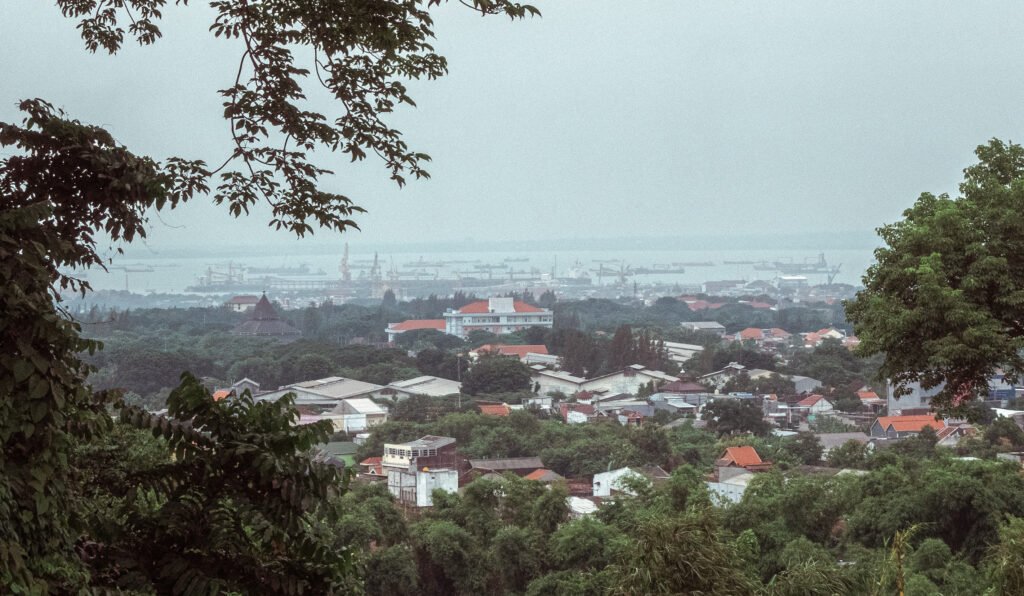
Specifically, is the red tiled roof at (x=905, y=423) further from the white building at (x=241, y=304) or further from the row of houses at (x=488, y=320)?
the white building at (x=241, y=304)

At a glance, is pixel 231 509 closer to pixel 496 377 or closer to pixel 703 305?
pixel 496 377

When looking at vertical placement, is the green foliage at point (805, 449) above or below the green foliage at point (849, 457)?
below

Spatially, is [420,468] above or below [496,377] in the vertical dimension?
above

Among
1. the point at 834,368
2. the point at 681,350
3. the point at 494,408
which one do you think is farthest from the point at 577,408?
the point at 681,350

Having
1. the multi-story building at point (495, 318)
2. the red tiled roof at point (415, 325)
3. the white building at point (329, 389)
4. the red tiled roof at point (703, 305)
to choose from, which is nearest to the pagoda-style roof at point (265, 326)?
the red tiled roof at point (415, 325)

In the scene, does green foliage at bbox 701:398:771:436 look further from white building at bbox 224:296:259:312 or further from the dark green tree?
white building at bbox 224:296:259:312

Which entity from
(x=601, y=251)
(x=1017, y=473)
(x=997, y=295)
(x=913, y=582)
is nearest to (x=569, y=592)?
(x=913, y=582)

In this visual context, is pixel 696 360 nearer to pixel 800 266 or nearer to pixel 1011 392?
pixel 1011 392

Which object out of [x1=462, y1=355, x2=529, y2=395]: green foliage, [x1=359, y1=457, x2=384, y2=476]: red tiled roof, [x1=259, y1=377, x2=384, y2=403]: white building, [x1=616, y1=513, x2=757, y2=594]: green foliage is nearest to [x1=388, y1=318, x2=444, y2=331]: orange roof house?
[x1=462, y1=355, x2=529, y2=395]: green foliage
